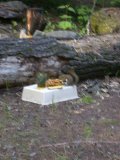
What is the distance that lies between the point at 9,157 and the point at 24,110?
4.15ft

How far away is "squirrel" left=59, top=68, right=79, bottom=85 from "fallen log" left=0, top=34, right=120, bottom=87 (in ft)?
0.17

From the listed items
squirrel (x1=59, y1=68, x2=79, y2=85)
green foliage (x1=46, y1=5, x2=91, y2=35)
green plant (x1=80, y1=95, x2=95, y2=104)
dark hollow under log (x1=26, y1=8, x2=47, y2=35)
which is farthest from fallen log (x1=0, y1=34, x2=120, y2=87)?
green foliage (x1=46, y1=5, x2=91, y2=35)

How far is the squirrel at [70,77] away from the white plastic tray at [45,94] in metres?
0.11

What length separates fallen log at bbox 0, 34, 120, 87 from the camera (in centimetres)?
606

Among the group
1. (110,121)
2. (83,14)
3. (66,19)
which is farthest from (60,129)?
(83,14)

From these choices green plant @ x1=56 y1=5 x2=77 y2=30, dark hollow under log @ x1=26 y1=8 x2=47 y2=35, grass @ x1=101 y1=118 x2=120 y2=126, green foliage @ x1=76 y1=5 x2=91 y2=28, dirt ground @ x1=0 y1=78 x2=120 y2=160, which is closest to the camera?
dirt ground @ x1=0 y1=78 x2=120 y2=160

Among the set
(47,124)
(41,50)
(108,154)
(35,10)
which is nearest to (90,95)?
(41,50)

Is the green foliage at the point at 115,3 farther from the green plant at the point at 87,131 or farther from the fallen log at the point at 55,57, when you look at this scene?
the green plant at the point at 87,131

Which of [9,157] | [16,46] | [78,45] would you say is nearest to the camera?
[9,157]

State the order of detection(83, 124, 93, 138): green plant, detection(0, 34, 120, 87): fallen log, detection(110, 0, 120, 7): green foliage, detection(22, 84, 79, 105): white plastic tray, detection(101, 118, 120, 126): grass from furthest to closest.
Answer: detection(110, 0, 120, 7): green foliage, detection(0, 34, 120, 87): fallen log, detection(22, 84, 79, 105): white plastic tray, detection(101, 118, 120, 126): grass, detection(83, 124, 93, 138): green plant

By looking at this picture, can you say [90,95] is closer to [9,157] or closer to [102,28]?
[9,157]

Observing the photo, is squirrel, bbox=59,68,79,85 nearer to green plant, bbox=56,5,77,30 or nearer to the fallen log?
the fallen log

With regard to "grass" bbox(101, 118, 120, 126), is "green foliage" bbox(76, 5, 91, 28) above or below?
below

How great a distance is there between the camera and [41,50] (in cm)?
625
